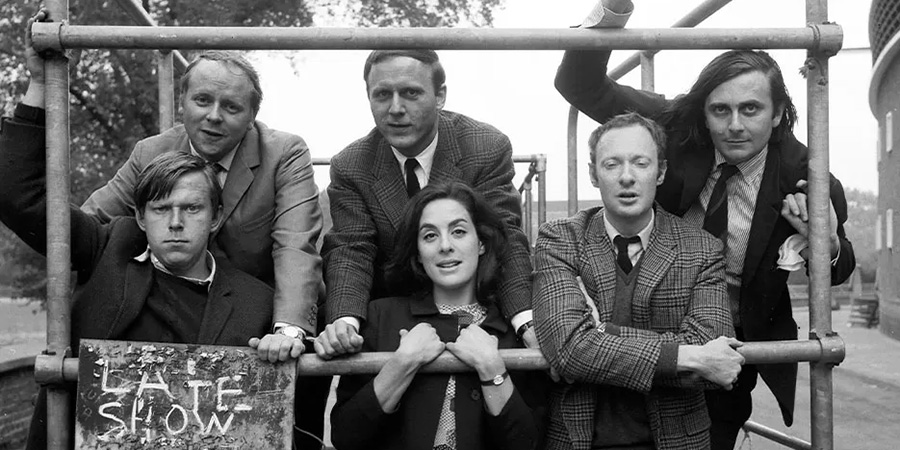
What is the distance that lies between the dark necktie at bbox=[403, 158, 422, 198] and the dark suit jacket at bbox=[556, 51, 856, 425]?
507 millimetres

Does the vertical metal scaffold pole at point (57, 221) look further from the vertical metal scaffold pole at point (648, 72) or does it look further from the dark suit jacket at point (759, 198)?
the vertical metal scaffold pole at point (648, 72)

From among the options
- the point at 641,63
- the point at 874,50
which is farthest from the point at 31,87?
the point at 874,50

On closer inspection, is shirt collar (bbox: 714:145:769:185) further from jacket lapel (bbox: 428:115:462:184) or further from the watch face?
the watch face

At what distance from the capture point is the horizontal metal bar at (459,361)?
1983 millimetres

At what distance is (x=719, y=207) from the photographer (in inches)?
98.3

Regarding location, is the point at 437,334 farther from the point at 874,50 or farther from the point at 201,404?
the point at 874,50

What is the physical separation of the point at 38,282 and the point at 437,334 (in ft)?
39.1

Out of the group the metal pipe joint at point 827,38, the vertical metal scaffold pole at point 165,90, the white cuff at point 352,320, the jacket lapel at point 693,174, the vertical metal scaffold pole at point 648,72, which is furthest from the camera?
the vertical metal scaffold pole at point 165,90

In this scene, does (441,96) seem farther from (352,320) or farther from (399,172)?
(352,320)

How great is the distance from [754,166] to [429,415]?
1.17 metres

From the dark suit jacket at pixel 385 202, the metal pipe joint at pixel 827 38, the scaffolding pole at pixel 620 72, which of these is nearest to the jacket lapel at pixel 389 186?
the dark suit jacket at pixel 385 202

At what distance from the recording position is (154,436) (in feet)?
6.45

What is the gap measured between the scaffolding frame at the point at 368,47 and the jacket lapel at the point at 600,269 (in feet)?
0.80

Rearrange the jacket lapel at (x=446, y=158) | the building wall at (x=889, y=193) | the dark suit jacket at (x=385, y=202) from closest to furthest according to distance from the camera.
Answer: the dark suit jacket at (x=385, y=202) → the jacket lapel at (x=446, y=158) → the building wall at (x=889, y=193)
